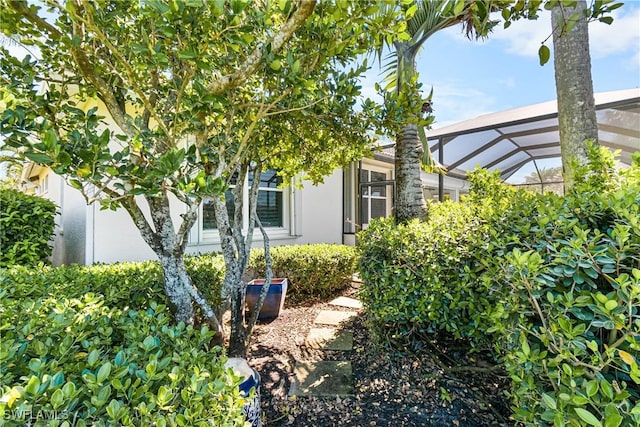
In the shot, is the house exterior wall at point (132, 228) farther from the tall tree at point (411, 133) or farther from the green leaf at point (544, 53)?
the green leaf at point (544, 53)

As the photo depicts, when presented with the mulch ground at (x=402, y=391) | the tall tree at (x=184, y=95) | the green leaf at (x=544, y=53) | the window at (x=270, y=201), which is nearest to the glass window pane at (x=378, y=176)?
the window at (x=270, y=201)

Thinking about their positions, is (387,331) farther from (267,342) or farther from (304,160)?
(304,160)

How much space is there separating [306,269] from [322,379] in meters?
2.72

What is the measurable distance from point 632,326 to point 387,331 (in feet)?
7.87

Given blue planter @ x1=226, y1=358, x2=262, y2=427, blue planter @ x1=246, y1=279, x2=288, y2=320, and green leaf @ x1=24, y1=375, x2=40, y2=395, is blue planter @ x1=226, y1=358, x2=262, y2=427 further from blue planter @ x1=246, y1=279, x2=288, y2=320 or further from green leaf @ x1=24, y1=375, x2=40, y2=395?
blue planter @ x1=246, y1=279, x2=288, y2=320

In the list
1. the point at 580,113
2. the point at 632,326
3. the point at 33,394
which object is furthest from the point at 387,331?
the point at 580,113

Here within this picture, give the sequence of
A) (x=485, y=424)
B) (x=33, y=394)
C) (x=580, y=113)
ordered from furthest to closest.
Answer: (x=580, y=113), (x=485, y=424), (x=33, y=394)

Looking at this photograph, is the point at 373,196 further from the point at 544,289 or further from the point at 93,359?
the point at 93,359

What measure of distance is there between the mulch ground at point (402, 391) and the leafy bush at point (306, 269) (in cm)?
209

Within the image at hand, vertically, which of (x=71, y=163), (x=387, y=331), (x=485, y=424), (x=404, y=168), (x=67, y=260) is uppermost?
(x=404, y=168)

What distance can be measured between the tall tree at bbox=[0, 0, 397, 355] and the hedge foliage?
1.55 metres

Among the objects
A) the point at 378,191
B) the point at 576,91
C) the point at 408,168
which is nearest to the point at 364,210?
the point at 378,191

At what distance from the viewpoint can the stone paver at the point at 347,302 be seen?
5.58 meters

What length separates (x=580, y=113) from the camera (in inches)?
138
